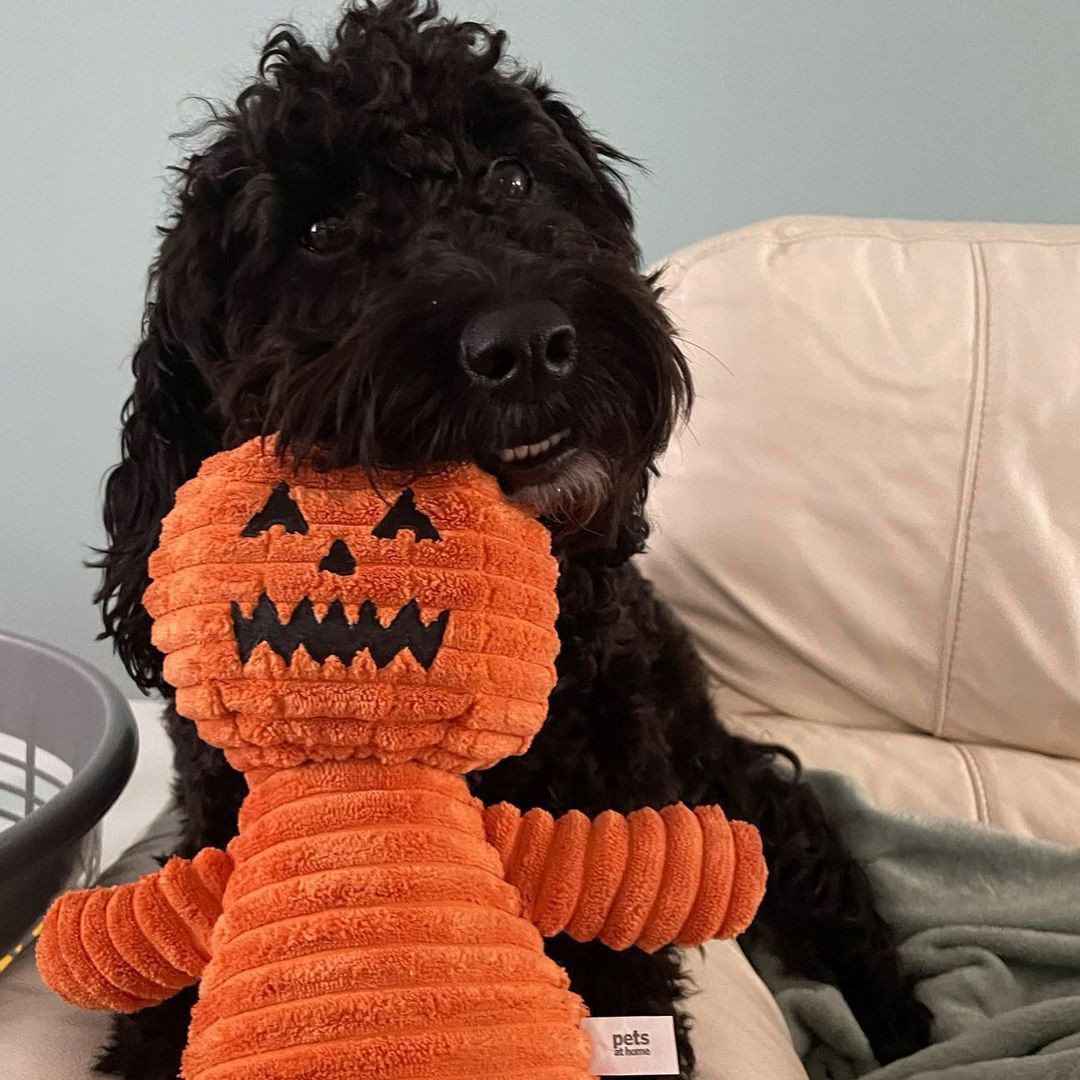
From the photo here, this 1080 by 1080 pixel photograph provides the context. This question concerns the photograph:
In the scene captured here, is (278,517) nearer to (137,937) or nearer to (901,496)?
(137,937)

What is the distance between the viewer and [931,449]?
51.1 inches

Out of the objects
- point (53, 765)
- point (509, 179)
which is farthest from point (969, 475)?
point (53, 765)

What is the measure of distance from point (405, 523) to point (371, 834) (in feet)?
0.52

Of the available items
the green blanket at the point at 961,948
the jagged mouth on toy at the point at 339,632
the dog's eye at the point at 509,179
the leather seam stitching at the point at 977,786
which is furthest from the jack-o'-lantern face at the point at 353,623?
the leather seam stitching at the point at 977,786

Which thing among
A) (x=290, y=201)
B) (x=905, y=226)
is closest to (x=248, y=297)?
(x=290, y=201)

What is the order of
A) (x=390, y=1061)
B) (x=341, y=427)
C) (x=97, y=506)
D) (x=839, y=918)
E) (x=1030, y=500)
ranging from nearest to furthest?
(x=390, y=1061) < (x=341, y=427) < (x=839, y=918) < (x=1030, y=500) < (x=97, y=506)

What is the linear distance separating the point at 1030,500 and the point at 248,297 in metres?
1.01

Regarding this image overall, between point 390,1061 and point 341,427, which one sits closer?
point 390,1061

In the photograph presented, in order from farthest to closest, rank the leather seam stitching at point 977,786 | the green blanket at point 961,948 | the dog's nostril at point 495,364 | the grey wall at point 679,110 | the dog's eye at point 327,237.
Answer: the grey wall at point 679,110
the leather seam stitching at point 977,786
the green blanket at point 961,948
the dog's eye at point 327,237
the dog's nostril at point 495,364

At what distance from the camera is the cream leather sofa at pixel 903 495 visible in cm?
128

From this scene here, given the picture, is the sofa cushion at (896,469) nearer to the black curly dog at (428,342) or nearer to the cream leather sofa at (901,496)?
the cream leather sofa at (901,496)

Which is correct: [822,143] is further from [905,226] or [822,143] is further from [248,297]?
[248,297]

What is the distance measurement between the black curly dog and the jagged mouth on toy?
10cm

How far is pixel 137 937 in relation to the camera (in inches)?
21.4
